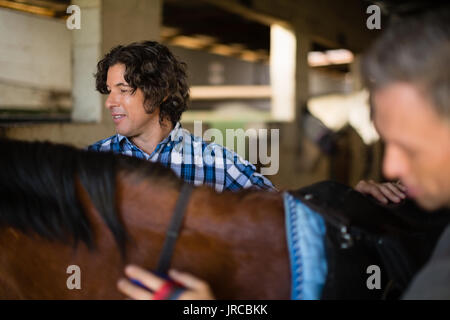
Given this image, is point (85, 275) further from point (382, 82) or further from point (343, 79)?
point (343, 79)

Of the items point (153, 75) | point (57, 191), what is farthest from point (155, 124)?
point (57, 191)

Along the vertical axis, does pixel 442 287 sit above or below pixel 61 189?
below

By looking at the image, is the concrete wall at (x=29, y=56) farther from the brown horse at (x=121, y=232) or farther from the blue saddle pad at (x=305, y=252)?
the blue saddle pad at (x=305, y=252)

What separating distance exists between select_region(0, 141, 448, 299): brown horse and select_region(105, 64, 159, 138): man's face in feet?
2.20

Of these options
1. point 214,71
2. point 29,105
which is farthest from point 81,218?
point 214,71

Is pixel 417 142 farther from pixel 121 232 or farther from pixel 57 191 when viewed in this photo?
pixel 57 191

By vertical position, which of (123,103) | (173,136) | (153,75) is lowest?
(173,136)

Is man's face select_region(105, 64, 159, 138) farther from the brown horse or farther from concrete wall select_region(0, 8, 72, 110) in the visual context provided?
concrete wall select_region(0, 8, 72, 110)

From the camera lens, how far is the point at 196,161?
1.79 metres

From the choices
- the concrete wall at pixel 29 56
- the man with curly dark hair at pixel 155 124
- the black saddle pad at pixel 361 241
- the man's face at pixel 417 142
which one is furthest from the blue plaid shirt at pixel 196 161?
the concrete wall at pixel 29 56

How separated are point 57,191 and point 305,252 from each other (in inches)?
21.5

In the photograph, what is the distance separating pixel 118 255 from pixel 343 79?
69.3ft

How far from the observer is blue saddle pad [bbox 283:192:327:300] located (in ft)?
3.10
